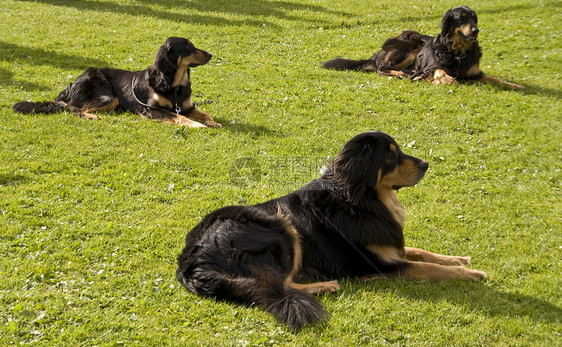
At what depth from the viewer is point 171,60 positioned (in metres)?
9.60

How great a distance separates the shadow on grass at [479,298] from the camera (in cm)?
A: 468

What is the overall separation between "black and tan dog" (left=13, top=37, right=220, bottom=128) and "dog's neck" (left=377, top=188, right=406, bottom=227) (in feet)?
16.3

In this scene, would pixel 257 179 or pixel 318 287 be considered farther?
pixel 257 179

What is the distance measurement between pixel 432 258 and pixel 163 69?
6456 millimetres

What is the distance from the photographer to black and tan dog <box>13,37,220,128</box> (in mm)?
9633

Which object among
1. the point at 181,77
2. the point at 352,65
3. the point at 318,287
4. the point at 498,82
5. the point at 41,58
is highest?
the point at 498,82

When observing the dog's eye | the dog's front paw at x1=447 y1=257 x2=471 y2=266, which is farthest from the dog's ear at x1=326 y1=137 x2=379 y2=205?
the dog's front paw at x1=447 y1=257 x2=471 y2=266

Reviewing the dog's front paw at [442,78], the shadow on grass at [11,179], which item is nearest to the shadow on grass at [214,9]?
the dog's front paw at [442,78]

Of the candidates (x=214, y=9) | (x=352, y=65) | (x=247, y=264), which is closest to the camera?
(x=247, y=264)

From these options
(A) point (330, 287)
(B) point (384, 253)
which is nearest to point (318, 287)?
(A) point (330, 287)

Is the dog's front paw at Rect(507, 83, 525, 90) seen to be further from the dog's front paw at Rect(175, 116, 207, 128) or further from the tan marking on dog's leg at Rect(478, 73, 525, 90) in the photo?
the dog's front paw at Rect(175, 116, 207, 128)

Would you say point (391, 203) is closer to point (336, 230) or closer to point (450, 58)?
point (336, 230)

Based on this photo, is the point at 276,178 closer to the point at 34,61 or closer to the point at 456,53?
the point at 456,53

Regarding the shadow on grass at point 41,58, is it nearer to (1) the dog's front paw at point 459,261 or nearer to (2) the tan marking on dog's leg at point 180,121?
(2) the tan marking on dog's leg at point 180,121
